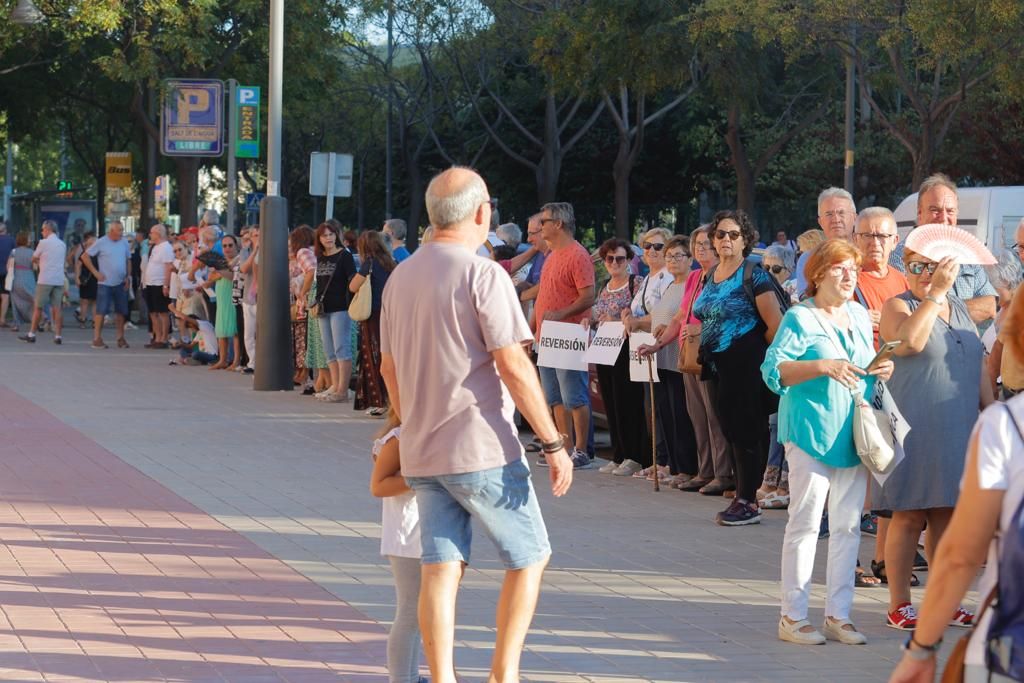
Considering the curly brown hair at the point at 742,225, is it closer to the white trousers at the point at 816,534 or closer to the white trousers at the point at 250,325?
the white trousers at the point at 816,534

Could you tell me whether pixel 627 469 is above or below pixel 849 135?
below

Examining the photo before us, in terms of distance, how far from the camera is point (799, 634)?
6801 mm

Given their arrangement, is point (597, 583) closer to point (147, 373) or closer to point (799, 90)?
point (147, 373)

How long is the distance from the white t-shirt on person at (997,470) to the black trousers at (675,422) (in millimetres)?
8158

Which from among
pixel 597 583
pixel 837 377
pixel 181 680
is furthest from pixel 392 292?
pixel 597 583

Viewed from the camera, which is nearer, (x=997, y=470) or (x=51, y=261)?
(x=997, y=470)

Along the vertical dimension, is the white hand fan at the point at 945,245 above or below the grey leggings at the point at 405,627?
above

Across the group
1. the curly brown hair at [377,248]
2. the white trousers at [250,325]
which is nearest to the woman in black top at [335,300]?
the curly brown hair at [377,248]

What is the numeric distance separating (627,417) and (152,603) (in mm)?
5552

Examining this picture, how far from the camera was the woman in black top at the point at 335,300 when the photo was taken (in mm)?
16750

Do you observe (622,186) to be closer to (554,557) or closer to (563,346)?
(563,346)

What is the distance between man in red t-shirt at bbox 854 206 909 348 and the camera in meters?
7.97

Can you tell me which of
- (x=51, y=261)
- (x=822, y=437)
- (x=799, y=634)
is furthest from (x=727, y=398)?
(x=51, y=261)

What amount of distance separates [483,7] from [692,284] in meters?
33.1
